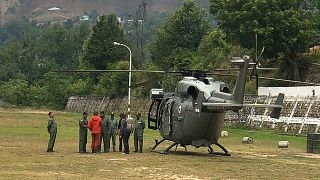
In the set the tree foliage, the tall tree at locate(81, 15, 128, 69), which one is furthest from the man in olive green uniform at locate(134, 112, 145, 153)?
the tall tree at locate(81, 15, 128, 69)

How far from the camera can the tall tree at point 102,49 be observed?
9175cm

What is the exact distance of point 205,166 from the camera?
66.7 ft

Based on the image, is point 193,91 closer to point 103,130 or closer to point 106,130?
point 106,130

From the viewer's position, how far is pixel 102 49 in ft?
305

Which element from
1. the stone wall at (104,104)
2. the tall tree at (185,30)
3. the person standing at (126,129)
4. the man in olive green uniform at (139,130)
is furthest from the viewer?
the tall tree at (185,30)

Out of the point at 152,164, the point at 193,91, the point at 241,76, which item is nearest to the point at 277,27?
the point at 193,91

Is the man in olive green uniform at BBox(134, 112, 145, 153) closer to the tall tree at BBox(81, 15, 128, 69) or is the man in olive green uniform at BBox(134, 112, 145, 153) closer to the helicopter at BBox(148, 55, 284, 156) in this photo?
the helicopter at BBox(148, 55, 284, 156)

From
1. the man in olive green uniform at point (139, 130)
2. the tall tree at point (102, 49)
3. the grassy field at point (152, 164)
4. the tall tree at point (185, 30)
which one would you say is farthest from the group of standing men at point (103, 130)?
the tall tree at point (102, 49)

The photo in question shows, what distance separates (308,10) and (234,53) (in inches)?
370

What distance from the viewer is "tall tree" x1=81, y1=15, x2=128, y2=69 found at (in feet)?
301

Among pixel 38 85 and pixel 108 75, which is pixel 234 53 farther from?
pixel 38 85

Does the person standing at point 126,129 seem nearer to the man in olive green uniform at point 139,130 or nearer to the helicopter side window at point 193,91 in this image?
the man in olive green uniform at point 139,130

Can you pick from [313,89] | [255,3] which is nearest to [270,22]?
[255,3]

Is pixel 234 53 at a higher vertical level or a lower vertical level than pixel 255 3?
lower
